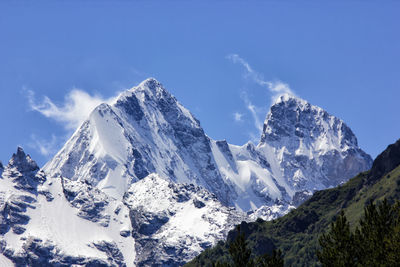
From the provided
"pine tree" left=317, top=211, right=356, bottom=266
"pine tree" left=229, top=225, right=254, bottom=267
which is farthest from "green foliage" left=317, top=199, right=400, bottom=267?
"pine tree" left=229, top=225, right=254, bottom=267

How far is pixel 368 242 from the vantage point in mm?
71750

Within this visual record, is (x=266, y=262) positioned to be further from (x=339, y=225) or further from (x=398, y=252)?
(x=398, y=252)

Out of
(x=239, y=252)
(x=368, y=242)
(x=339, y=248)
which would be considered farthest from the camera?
(x=239, y=252)

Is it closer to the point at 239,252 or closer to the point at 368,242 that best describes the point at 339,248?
the point at 368,242

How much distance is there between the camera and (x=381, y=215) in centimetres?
7300

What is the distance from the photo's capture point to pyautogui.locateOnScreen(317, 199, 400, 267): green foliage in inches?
2686

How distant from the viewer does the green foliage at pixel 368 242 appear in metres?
68.2

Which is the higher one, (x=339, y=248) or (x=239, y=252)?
(x=239, y=252)

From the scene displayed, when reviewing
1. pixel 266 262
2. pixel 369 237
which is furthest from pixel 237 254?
pixel 369 237

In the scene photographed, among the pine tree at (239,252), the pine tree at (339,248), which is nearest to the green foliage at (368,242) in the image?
the pine tree at (339,248)

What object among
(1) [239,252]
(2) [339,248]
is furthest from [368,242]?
(1) [239,252]

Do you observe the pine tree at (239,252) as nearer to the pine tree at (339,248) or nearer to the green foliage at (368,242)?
the green foliage at (368,242)

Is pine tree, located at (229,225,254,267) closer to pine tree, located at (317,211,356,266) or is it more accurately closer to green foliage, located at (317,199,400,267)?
green foliage, located at (317,199,400,267)

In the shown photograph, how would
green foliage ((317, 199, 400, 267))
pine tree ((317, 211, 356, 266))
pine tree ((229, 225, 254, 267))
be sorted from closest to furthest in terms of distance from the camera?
green foliage ((317, 199, 400, 267)) < pine tree ((317, 211, 356, 266)) < pine tree ((229, 225, 254, 267))
